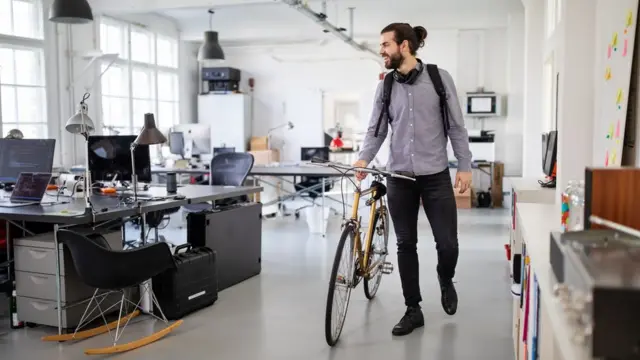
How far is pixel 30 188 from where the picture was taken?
13.6 feet

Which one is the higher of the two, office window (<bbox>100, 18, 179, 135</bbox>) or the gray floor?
office window (<bbox>100, 18, 179, 135</bbox>)

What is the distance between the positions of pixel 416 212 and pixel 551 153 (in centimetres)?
140

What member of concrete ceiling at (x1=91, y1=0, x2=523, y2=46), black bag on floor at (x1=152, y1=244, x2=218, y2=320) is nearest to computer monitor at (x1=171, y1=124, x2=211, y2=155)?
concrete ceiling at (x1=91, y1=0, x2=523, y2=46)

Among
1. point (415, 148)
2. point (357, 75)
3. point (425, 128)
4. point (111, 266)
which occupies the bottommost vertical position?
point (111, 266)

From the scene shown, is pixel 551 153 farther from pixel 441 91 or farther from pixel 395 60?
pixel 395 60

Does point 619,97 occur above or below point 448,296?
above

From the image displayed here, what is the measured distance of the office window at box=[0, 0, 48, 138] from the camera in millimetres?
7684

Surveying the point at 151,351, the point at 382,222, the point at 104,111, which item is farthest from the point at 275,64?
the point at 151,351

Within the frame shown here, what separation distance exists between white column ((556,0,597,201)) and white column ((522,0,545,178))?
13.6 feet

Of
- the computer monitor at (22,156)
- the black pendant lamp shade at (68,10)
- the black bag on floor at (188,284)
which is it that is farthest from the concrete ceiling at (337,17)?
the black bag on floor at (188,284)

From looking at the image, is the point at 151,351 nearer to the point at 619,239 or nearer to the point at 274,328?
the point at 274,328

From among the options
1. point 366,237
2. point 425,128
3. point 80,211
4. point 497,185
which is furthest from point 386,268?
point 497,185

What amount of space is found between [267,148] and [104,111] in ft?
11.3

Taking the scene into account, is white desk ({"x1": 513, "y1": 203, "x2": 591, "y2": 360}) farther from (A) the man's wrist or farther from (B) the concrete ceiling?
(B) the concrete ceiling
